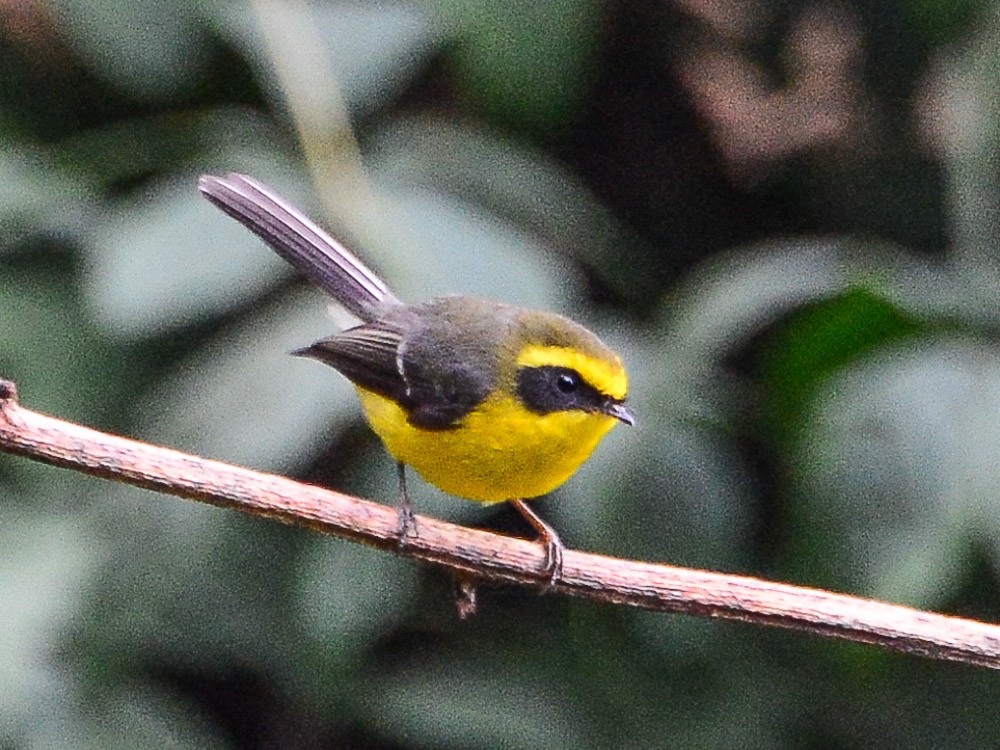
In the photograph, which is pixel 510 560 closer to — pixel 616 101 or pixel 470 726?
pixel 470 726

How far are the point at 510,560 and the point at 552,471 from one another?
0.28 metres

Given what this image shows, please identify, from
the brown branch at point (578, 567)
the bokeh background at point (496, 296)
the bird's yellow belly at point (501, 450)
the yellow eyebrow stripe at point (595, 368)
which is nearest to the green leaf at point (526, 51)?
the bokeh background at point (496, 296)

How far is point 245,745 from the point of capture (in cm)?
363

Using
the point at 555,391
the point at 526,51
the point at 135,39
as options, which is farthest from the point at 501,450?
the point at 135,39

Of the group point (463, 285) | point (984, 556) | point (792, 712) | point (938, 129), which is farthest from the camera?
point (938, 129)

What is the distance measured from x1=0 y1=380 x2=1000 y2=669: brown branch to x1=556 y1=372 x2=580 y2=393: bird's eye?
0.46 meters

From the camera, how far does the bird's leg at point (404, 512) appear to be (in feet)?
7.13

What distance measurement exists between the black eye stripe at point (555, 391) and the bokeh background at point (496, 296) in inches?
4.2

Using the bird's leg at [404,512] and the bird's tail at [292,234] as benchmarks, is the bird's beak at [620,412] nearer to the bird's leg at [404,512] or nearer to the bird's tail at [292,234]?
the bird's leg at [404,512]

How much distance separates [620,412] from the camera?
2.53 metres

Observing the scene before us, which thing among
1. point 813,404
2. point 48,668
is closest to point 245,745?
point 48,668

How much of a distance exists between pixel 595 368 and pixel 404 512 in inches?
19.8

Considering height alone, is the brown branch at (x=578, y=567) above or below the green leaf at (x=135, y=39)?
below

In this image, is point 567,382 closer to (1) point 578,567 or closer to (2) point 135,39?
(1) point 578,567
